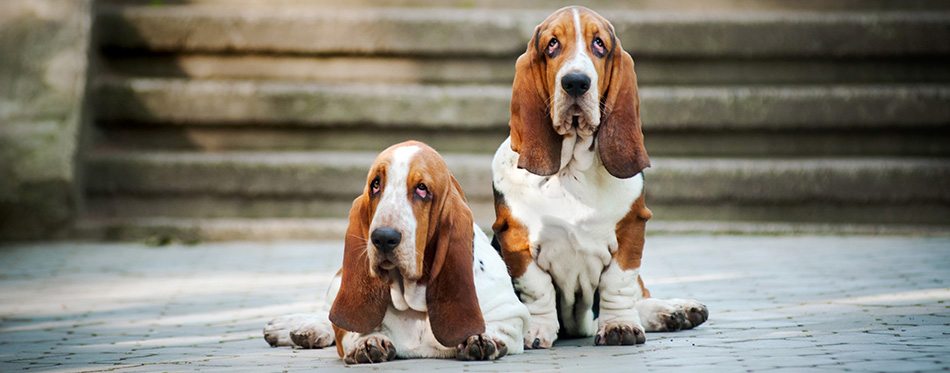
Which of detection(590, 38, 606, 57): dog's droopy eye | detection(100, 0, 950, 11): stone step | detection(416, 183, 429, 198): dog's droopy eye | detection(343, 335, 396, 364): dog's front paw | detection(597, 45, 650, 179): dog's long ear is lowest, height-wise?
detection(343, 335, 396, 364): dog's front paw

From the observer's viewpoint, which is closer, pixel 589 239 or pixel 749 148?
pixel 589 239

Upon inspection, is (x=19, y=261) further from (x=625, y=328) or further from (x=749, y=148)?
(x=749, y=148)

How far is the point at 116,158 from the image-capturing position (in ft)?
35.1

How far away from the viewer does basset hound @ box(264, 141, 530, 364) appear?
3820 mm

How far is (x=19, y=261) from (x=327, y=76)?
379 cm

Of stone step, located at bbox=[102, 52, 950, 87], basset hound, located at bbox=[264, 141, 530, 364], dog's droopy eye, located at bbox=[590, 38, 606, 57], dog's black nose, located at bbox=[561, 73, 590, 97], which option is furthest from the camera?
stone step, located at bbox=[102, 52, 950, 87]

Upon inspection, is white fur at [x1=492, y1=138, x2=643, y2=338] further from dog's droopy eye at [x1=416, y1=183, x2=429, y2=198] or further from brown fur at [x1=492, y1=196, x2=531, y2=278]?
dog's droopy eye at [x1=416, y1=183, x2=429, y2=198]

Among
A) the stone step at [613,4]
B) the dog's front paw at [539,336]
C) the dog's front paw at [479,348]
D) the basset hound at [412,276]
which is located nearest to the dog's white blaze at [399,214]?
the basset hound at [412,276]

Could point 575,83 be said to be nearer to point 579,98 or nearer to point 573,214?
point 579,98

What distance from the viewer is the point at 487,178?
1045cm

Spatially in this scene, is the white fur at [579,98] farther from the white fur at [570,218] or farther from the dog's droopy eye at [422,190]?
the dog's droopy eye at [422,190]

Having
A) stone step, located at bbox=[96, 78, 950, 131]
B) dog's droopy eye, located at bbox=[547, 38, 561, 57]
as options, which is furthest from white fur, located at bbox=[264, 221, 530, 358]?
stone step, located at bbox=[96, 78, 950, 131]

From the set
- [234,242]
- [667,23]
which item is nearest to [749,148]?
[667,23]

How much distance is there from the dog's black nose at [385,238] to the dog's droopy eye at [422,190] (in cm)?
21
